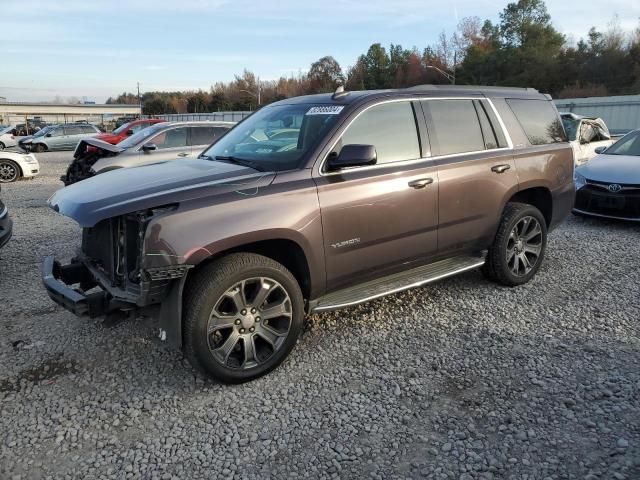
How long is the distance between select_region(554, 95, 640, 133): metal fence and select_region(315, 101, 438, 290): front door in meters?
24.5

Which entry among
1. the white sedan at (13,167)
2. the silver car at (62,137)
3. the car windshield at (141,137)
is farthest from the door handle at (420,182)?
the silver car at (62,137)

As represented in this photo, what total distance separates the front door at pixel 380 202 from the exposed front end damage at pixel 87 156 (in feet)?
24.6

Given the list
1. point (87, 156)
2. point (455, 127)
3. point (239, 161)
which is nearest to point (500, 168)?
point (455, 127)

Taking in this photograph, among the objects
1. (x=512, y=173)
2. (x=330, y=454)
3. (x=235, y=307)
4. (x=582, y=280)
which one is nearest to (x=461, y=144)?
(x=512, y=173)

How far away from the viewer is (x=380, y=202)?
3.83 meters

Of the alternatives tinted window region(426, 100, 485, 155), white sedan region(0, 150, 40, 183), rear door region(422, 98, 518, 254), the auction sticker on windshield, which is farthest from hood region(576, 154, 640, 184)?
white sedan region(0, 150, 40, 183)

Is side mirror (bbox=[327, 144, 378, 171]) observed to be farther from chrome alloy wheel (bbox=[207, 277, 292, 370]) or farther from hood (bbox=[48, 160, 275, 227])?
chrome alloy wheel (bbox=[207, 277, 292, 370])

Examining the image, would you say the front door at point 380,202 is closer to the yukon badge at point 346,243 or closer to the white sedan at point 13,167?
the yukon badge at point 346,243

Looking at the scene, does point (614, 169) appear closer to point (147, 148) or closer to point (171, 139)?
point (171, 139)

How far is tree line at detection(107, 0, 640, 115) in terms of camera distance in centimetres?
5119

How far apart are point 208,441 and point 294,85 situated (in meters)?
98.3

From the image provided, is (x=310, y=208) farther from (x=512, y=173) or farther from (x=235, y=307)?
(x=512, y=173)

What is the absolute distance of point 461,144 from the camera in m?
4.51

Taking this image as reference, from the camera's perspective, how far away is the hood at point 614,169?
732 centimetres
